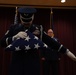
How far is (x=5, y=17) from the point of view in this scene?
611cm

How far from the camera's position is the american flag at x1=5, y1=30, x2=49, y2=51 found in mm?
1526

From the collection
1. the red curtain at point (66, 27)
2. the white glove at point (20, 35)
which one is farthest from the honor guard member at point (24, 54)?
the red curtain at point (66, 27)

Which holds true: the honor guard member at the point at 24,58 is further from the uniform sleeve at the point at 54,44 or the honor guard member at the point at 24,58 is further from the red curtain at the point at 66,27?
the red curtain at the point at 66,27

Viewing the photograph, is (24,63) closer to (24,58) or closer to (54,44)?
(24,58)

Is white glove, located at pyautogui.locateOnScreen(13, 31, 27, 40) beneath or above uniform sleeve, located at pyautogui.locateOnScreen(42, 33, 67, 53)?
above

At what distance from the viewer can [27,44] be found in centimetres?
153
